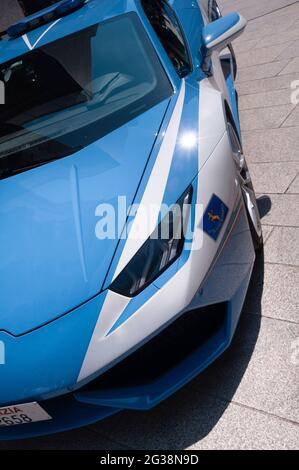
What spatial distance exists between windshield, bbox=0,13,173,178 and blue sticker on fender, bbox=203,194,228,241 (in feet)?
2.09

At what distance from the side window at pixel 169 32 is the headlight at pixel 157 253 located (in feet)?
3.31

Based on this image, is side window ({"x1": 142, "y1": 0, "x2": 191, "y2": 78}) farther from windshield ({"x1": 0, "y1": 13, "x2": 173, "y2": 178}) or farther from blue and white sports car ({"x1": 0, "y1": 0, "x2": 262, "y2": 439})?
windshield ({"x1": 0, "y1": 13, "x2": 173, "y2": 178})

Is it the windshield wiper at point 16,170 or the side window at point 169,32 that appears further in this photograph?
the side window at point 169,32

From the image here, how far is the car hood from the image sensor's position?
1.63m

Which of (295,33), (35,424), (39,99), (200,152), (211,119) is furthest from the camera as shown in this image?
(295,33)

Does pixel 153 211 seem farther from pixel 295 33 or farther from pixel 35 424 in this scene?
pixel 295 33

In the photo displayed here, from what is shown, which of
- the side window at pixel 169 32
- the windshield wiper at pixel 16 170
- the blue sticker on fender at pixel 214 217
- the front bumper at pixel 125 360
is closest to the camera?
the front bumper at pixel 125 360

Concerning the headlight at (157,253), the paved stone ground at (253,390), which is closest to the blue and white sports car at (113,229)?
the headlight at (157,253)

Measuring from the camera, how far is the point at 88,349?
1.50 meters

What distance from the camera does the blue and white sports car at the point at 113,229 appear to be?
1546 mm

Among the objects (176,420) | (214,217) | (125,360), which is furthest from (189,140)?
(176,420)

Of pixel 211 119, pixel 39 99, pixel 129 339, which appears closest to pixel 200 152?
pixel 211 119

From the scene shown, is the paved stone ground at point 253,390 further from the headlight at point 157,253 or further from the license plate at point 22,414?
the headlight at point 157,253

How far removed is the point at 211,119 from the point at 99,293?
38.7 inches
